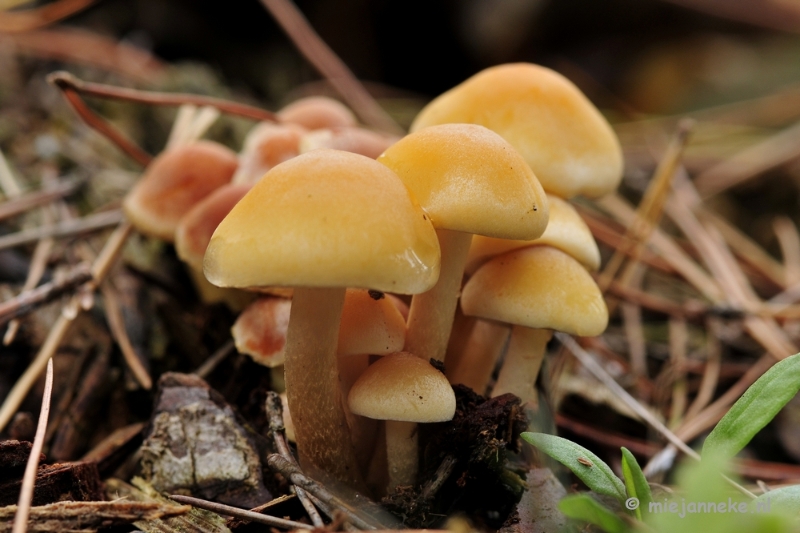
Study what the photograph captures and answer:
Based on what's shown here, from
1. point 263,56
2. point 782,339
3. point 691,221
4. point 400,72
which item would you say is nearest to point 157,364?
point 782,339

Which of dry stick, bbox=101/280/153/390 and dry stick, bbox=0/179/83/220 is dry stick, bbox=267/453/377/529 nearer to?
dry stick, bbox=101/280/153/390

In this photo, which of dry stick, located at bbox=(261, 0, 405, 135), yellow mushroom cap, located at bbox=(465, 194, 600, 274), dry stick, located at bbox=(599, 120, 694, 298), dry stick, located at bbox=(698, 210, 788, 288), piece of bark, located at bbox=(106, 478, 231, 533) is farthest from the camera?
dry stick, located at bbox=(261, 0, 405, 135)

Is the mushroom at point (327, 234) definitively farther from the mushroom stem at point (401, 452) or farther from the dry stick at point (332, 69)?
the dry stick at point (332, 69)

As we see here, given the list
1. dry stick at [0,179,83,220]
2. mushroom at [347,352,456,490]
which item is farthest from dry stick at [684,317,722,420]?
dry stick at [0,179,83,220]

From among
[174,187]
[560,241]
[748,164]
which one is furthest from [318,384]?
[748,164]

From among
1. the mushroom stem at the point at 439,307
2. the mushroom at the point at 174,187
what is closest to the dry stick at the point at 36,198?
the mushroom at the point at 174,187
